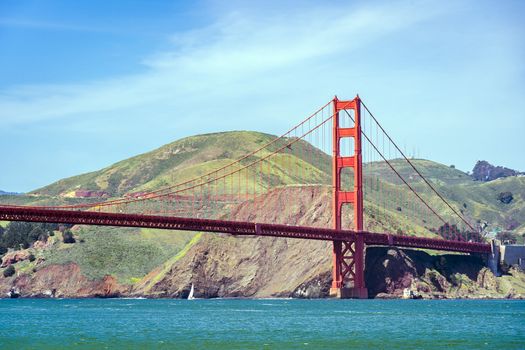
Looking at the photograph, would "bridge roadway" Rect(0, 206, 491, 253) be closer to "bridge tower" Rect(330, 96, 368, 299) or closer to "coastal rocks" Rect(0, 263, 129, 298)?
"bridge tower" Rect(330, 96, 368, 299)

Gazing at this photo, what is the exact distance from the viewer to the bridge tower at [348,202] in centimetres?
12050

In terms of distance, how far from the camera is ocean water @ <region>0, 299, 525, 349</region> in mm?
63156

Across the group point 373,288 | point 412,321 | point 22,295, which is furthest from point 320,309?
point 22,295

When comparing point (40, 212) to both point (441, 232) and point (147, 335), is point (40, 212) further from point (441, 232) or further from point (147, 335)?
point (441, 232)

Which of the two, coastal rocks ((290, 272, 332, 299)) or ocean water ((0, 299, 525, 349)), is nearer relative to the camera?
ocean water ((0, 299, 525, 349))

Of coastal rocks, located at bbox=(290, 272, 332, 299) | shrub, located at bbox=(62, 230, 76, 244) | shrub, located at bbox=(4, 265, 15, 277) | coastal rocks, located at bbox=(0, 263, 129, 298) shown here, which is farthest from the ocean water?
shrub, located at bbox=(62, 230, 76, 244)

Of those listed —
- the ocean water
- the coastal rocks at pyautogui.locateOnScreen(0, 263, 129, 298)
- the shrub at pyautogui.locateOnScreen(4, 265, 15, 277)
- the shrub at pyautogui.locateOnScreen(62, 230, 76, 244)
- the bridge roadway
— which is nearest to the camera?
the ocean water

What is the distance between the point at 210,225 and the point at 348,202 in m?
18.4

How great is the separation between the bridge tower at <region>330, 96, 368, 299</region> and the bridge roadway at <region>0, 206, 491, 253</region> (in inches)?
75.9

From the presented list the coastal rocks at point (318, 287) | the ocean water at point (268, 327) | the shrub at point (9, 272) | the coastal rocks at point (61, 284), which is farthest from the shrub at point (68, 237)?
the ocean water at point (268, 327)

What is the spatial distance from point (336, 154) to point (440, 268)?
Result: 22.7 meters

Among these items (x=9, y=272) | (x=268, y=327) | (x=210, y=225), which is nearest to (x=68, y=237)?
(x=9, y=272)

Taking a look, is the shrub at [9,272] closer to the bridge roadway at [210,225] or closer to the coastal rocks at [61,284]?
the coastal rocks at [61,284]

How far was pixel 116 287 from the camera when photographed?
14925 cm
